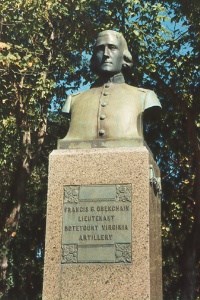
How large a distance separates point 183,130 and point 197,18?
12.0 ft

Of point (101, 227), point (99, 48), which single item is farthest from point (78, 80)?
point (101, 227)

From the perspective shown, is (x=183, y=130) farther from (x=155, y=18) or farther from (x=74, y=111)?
(x=74, y=111)

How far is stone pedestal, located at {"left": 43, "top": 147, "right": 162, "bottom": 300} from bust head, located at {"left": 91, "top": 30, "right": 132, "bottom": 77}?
109 cm

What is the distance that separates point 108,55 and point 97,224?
6.47 feet

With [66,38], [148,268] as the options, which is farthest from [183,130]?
[148,268]

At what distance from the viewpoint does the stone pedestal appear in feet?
17.6

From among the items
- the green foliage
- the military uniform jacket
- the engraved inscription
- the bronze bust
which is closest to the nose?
the bronze bust

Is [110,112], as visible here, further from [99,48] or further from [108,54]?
[99,48]

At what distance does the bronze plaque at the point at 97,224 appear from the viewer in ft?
17.9

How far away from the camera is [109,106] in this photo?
20.2 feet

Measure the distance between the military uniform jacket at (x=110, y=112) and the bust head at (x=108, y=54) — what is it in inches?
7.7

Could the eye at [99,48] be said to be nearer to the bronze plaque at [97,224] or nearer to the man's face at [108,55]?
the man's face at [108,55]

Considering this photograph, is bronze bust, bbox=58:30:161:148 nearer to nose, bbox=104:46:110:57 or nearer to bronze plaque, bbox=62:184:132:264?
nose, bbox=104:46:110:57

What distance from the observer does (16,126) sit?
1428 centimetres
